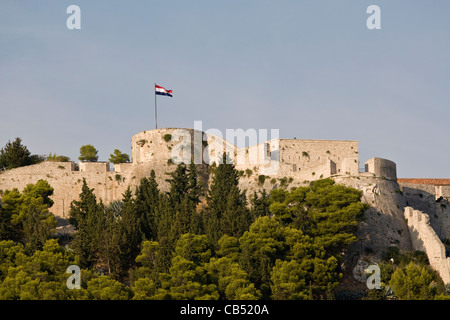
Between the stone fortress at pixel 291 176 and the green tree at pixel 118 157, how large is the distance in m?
3.52

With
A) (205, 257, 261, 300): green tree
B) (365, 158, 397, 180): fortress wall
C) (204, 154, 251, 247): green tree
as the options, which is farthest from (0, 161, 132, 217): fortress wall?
(205, 257, 261, 300): green tree

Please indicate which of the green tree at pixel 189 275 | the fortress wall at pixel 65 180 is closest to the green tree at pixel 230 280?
the green tree at pixel 189 275

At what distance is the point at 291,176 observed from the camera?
63656 mm

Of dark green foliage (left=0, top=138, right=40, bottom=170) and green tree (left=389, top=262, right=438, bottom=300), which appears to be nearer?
green tree (left=389, top=262, right=438, bottom=300)

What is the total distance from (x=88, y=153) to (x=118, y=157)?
2.92 meters

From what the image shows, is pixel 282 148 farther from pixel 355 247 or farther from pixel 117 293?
pixel 117 293

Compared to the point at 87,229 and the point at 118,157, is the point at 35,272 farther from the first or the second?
the point at 118,157

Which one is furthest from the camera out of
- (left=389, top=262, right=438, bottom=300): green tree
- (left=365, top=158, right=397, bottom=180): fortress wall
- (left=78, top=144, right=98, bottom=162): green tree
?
(left=78, top=144, right=98, bottom=162): green tree

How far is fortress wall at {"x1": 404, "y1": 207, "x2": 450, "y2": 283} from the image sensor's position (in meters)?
50.9

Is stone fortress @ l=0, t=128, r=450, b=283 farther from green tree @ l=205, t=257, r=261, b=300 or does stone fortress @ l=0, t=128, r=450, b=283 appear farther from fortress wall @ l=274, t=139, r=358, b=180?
green tree @ l=205, t=257, r=261, b=300

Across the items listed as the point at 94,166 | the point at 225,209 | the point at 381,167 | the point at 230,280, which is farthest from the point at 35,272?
the point at 381,167

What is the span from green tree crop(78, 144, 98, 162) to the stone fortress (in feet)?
18.9
